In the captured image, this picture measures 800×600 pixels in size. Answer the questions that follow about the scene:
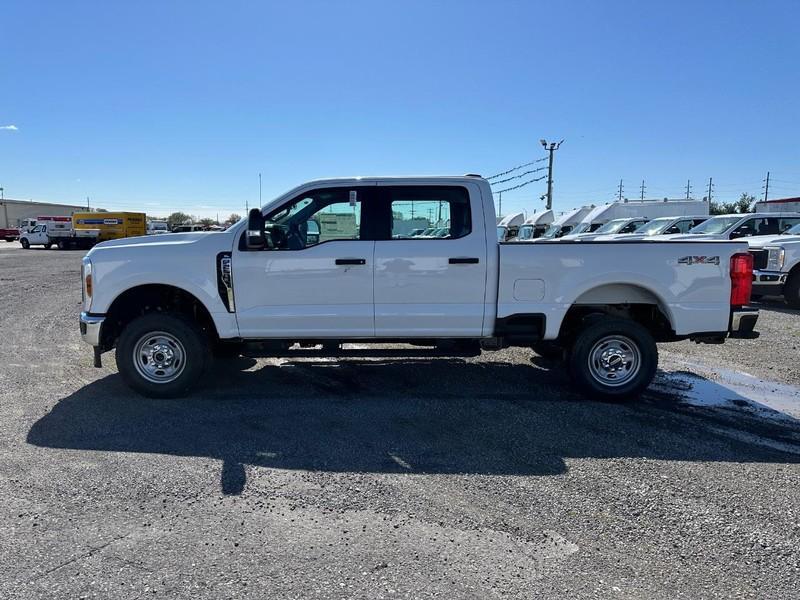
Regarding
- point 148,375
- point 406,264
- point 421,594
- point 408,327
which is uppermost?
point 406,264

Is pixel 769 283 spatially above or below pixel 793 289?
above

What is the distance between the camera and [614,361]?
215 inches

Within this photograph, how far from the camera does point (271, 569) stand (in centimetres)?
277

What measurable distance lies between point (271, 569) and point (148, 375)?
3.27 metres

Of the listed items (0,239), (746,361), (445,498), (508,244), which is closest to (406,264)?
(508,244)

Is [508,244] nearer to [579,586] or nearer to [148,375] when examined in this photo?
[579,586]

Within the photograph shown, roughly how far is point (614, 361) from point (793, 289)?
26.7ft

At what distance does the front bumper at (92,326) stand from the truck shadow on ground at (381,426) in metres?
0.62

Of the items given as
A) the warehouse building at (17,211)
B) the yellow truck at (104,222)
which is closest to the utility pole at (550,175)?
the yellow truck at (104,222)

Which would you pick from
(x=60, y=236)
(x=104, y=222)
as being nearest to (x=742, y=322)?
(x=104, y=222)

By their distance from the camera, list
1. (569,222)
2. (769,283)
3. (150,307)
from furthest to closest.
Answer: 1. (569,222)
2. (769,283)
3. (150,307)

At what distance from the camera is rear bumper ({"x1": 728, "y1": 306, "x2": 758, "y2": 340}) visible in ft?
17.4

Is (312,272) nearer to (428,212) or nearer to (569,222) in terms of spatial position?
(428,212)

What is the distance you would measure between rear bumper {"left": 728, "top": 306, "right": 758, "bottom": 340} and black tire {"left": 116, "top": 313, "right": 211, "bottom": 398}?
520 centimetres
